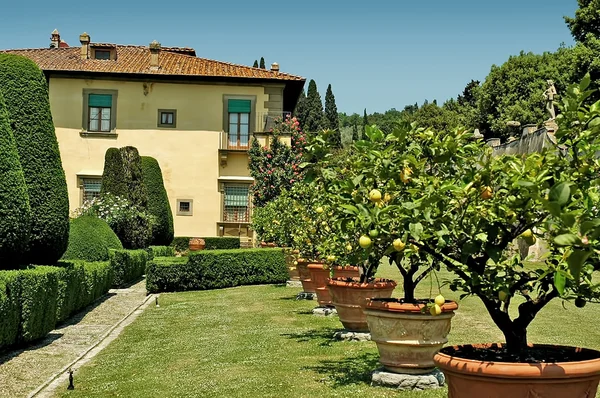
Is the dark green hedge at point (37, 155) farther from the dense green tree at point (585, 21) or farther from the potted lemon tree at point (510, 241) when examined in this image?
the dense green tree at point (585, 21)

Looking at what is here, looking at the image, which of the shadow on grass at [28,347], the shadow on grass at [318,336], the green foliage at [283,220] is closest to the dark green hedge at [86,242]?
the green foliage at [283,220]

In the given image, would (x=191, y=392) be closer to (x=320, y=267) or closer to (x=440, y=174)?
(x=440, y=174)

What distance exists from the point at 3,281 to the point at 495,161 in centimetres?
683

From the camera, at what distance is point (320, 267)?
1383 centimetres

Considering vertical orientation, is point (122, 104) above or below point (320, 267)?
above

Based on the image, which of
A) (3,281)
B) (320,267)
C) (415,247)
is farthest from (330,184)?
(320,267)

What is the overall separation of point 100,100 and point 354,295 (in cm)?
2518

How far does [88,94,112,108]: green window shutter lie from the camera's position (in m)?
32.2

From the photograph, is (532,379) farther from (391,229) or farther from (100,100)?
(100,100)

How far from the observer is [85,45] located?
3375cm

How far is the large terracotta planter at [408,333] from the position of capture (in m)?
6.95

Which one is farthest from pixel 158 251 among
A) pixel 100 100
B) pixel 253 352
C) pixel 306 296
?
pixel 253 352

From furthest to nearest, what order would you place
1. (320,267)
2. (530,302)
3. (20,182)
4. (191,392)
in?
(320,267)
(20,182)
(191,392)
(530,302)

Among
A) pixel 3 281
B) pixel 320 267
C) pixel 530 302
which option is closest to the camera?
pixel 530 302
